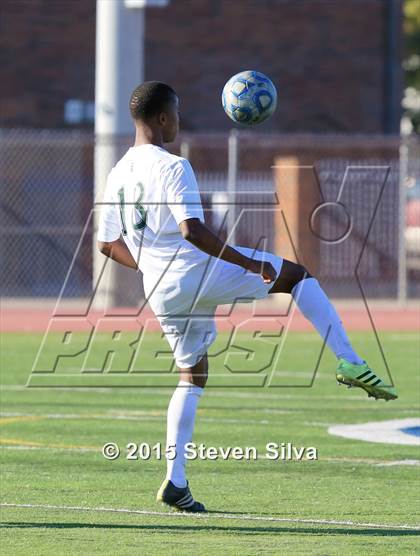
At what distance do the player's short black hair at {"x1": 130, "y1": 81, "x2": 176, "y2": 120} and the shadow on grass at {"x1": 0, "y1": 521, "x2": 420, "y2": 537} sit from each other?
7.53 feet

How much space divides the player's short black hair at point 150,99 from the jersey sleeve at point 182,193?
1.31 feet

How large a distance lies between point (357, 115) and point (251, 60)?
126 inches

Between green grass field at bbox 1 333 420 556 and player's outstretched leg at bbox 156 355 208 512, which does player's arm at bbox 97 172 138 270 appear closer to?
player's outstretched leg at bbox 156 355 208 512

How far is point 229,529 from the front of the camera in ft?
23.6

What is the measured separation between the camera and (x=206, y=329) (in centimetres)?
784

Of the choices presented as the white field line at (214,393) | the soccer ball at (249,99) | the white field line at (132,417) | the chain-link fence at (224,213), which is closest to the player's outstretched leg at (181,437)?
the soccer ball at (249,99)

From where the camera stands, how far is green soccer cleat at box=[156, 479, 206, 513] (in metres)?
7.60

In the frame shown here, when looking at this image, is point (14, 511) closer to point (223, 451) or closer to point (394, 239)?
point (223, 451)

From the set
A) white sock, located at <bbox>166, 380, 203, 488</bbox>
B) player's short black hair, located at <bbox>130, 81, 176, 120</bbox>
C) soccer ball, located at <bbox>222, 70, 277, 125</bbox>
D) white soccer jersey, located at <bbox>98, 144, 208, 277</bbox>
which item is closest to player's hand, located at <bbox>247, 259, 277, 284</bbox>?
white soccer jersey, located at <bbox>98, 144, 208, 277</bbox>

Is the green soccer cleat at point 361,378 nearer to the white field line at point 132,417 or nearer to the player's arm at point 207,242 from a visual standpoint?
the player's arm at point 207,242

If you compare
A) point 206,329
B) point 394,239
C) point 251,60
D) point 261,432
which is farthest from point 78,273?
point 206,329

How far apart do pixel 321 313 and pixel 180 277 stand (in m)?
0.84

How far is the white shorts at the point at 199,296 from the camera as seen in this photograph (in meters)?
7.70

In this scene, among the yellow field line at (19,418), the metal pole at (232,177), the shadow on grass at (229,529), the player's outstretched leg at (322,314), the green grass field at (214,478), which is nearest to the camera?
the green grass field at (214,478)
